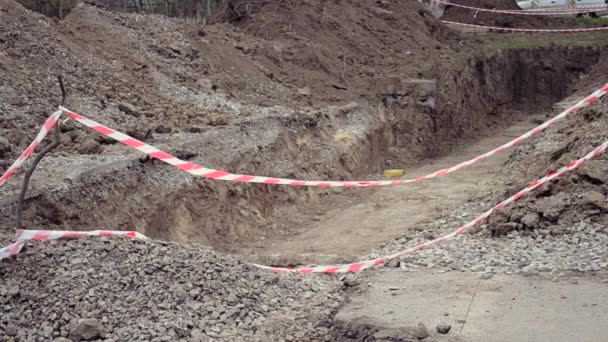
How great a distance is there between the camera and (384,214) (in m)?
12.7

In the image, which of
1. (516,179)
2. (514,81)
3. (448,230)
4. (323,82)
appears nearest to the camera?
(448,230)

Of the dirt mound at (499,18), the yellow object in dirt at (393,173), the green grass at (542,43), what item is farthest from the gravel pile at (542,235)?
the dirt mound at (499,18)

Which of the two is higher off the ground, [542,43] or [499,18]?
[499,18]

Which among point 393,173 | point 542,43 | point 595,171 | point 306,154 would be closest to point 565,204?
point 595,171

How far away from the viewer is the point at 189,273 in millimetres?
6477

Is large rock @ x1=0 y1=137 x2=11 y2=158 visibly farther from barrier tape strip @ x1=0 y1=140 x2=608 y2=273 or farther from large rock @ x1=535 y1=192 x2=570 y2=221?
large rock @ x1=535 y1=192 x2=570 y2=221

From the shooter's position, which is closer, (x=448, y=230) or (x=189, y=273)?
(x=189, y=273)

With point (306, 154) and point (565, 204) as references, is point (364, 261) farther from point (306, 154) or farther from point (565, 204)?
point (306, 154)

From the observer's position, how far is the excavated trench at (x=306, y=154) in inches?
362

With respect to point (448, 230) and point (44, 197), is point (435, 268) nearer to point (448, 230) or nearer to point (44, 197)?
point (448, 230)

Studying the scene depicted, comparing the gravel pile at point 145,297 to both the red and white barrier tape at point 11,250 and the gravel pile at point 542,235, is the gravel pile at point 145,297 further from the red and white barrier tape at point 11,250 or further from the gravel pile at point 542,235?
the gravel pile at point 542,235

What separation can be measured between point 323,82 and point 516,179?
23.4 feet

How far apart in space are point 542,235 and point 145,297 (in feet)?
13.5

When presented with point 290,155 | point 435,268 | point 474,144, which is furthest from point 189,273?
point 474,144
